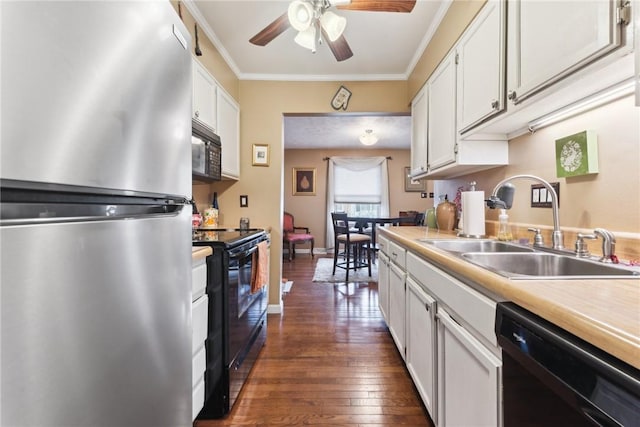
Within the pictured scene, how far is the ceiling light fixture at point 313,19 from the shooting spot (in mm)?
1590

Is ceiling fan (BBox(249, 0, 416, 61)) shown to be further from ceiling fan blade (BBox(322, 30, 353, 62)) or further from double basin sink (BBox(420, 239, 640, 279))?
double basin sink (BBox(420, 239, 640, 279))

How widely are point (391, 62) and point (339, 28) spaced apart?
108 cm

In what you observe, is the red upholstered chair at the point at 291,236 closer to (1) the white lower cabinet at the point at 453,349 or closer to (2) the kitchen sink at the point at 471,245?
(2) the kitchen sink at the point at 471,245

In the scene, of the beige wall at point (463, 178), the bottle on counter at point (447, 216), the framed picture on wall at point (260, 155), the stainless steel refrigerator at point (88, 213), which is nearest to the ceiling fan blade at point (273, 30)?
the beige wall at point (463, 178)

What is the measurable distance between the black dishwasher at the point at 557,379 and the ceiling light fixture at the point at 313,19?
5.69 ft

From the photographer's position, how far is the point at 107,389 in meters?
0.54

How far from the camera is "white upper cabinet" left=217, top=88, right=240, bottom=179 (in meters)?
2.32

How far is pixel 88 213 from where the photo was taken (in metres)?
0.51

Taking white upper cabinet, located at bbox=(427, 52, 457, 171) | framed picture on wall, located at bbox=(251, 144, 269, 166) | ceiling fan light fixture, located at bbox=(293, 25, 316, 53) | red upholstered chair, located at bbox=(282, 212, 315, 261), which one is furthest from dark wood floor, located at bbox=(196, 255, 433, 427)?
red upholstered chair, located at bbox=(282, 212, 315, 261)

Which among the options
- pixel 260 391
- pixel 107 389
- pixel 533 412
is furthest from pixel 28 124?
pixel 260 391

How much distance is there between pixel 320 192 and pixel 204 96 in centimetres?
465

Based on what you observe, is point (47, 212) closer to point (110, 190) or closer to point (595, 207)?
point (110, 190)

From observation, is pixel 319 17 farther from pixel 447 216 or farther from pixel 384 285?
pixel 384 285

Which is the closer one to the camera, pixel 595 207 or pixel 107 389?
pixel 107 389
